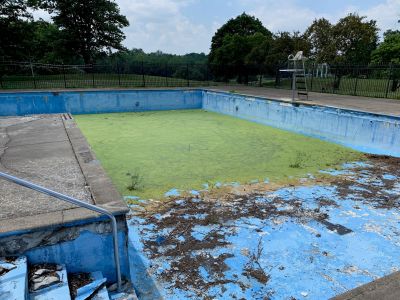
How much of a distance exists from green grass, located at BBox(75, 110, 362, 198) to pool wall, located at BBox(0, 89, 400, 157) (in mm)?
473

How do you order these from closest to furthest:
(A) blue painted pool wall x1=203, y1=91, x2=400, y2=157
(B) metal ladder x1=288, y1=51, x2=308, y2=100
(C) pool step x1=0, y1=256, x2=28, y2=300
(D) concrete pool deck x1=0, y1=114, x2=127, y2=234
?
(C) pool step x1=0, y1=256, x2=28, y2=300 → (D) concrete pool deck x1=0, y1=114, x2=127, y2=234 → (A) blue painted pool wall x1=203, y1=91, x2=400, y2=157 → (B) metal ladder x1=288, y1=51, x2=308, y2=100

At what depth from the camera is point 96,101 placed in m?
11.9

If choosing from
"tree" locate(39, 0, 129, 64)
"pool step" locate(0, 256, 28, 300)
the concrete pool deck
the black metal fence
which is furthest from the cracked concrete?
"tree" locate(39, 0, 129, 64)

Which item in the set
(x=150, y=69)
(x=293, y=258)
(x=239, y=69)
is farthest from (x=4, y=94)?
(x=239, y=69)

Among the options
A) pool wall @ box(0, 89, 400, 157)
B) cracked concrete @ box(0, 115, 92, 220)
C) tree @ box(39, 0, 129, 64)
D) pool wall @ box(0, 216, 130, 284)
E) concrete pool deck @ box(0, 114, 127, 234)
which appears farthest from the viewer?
tree @ box(39, 0, 129, 64)

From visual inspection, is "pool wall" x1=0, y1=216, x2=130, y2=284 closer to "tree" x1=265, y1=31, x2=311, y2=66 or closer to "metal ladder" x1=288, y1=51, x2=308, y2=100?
"metal ladder" x1=288, y1=51, x2=308, y2=100

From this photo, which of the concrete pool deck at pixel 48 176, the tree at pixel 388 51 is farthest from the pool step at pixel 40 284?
the tree at pixel 388 51

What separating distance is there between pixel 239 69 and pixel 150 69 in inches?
246

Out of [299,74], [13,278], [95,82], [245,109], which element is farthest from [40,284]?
[95,82]

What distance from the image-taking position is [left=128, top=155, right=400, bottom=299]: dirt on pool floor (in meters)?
2.51

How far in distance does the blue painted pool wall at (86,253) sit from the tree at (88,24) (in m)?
25.4

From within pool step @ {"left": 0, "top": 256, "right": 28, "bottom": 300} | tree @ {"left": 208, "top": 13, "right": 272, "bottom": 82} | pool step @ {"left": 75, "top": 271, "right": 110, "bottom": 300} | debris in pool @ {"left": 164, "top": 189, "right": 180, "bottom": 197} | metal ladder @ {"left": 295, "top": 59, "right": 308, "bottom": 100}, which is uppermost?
tree @ {"left": 208, "top": 13, "right": 272, "bottom": 82}

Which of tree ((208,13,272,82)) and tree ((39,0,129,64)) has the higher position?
tree ((39,0,129,64))

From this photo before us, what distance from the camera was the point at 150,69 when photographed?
16.5 m
